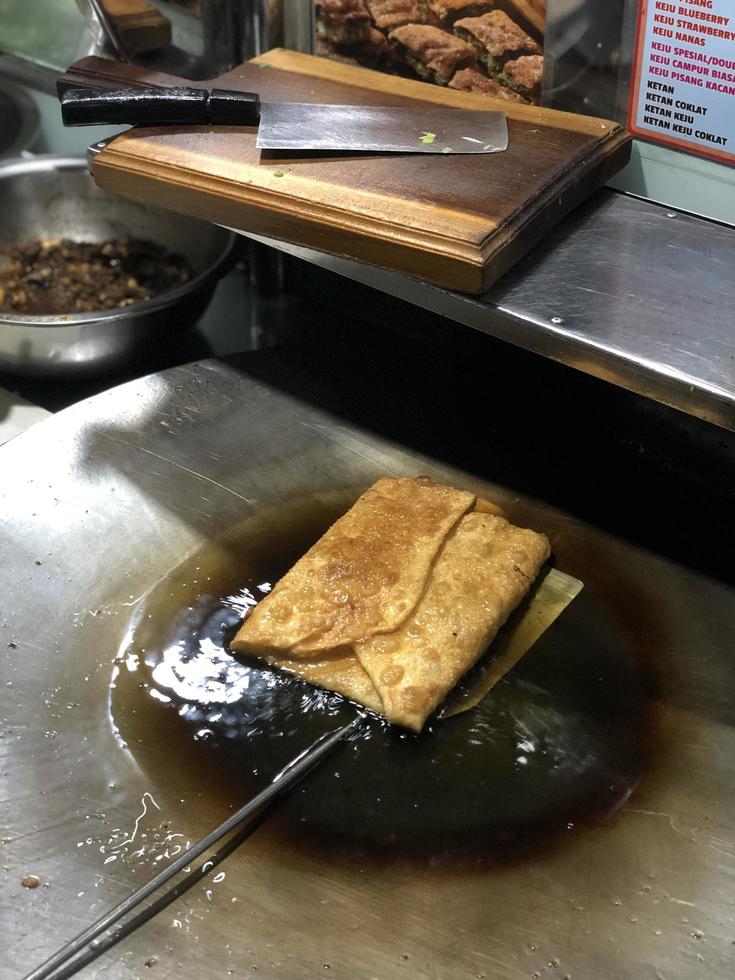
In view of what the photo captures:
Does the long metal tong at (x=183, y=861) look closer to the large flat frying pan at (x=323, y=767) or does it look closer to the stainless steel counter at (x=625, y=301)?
the large flat frying pan at (x=323, y=767)

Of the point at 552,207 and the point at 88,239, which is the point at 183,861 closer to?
the point at 552,207

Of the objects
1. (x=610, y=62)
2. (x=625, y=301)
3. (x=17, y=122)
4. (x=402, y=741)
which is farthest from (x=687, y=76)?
(x=17, y=122)

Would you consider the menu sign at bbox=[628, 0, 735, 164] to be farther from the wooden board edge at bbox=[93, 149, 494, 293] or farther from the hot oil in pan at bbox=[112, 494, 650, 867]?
the hot oil in pan at bbox=[112, 494, 650, 867]

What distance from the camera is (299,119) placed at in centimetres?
152

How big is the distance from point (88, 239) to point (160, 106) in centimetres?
73

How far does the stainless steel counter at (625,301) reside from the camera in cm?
121

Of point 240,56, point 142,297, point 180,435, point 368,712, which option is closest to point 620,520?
point 368,712

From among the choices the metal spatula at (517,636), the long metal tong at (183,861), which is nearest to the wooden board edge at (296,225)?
the metal spatula at (517,636)

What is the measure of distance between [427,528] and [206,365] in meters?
0.58

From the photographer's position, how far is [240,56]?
6.45 feet

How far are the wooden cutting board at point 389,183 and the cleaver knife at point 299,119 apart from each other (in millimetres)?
21

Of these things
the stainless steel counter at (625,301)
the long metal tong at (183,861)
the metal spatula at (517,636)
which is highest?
the stainless steel counter at (625,301)

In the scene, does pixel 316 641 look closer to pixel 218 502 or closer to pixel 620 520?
pixel 218 502

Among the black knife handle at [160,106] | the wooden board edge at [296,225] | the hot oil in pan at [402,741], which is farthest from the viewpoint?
the black knife handle at [160,106]
